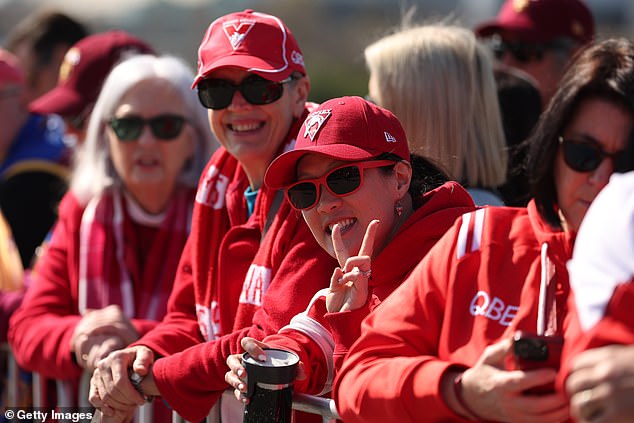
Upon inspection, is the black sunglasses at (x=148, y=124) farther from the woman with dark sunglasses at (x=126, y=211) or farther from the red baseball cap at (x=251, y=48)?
the red baseball cap at (x=251, y=48)

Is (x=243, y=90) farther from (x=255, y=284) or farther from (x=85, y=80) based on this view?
(x=85, y=80)

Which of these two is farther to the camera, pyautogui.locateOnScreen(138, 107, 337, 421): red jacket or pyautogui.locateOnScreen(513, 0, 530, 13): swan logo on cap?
pyautogui.locateOnScreen(513, 0, 530, 13): swan logo on cap

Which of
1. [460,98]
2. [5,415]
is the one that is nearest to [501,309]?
[460,98]

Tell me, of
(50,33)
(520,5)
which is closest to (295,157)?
(520,5)

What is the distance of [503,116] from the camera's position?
481 centimetres

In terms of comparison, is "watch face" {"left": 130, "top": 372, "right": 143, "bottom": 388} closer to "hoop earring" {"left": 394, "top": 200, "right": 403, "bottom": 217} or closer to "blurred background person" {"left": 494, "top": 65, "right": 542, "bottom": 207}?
"hoop earring" {"left": 394, "top": 200, "right": 403, "bottom": 217}

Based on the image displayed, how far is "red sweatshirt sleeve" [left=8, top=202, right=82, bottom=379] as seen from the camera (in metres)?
4.41

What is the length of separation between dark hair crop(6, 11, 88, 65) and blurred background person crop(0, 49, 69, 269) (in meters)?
0.89

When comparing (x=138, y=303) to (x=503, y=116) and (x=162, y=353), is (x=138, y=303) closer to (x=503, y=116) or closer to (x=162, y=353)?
(x=162, y=353)

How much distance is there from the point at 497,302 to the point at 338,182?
793 mm

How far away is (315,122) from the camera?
3104mm

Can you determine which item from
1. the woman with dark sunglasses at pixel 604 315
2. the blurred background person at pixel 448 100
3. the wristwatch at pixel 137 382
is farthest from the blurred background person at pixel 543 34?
the woman with dark sunglasses at pixel 604 315

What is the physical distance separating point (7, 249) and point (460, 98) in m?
2.39

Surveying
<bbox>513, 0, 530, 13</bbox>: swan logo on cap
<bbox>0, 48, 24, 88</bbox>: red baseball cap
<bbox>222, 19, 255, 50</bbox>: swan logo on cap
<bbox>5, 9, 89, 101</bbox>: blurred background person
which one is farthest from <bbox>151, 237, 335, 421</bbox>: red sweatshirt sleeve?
<bbox>5, 9, 89, 101</bbox>: blurred background person
